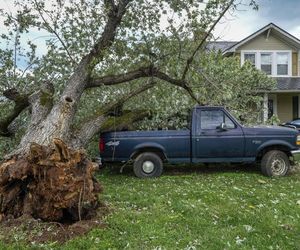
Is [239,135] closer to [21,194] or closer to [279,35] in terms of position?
[21,194]

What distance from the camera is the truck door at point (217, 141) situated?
9781 mm

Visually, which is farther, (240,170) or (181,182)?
(240,170)

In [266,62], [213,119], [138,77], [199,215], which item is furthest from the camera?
[266,62]

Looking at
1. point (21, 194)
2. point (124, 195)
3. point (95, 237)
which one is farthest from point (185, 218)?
point (21, 194)

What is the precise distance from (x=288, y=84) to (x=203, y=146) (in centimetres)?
1623

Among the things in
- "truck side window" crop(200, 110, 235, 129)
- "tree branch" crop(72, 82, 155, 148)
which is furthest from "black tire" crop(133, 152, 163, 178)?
"truck side window" crop(200, 110, 235, 129)

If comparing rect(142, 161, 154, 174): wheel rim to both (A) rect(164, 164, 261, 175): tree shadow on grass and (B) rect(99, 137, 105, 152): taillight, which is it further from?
(B) rect(99, 137, 105, 152): taillight

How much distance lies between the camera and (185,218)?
5855 millimetres

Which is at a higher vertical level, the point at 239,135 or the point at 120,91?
the point at 120,91

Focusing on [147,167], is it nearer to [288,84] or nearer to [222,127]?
[222,127]

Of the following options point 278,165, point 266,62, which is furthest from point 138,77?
point 266,62

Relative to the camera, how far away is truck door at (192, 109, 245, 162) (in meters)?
9.78

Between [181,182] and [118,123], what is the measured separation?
2276 millimetres

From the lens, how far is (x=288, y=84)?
24125 mm
